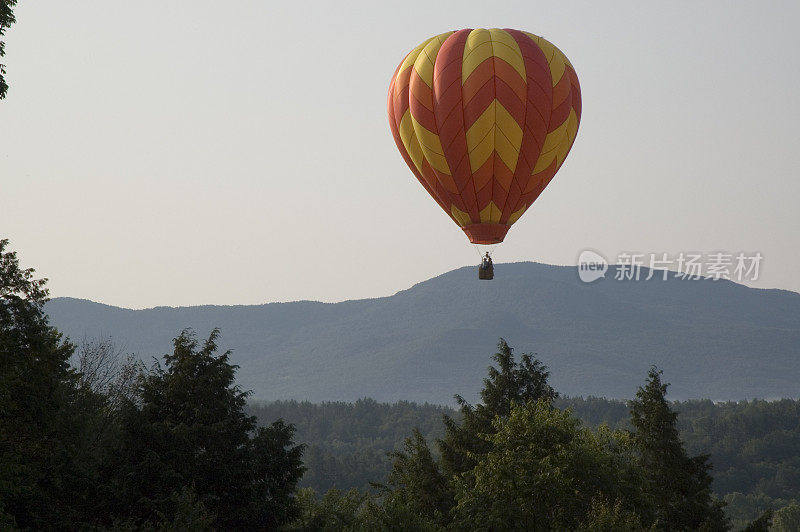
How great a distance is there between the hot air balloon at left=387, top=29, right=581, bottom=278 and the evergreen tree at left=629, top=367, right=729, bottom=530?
15.9 meters

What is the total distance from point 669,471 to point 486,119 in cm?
2156

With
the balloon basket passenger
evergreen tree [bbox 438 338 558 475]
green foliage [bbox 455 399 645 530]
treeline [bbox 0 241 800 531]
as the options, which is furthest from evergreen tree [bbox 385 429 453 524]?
the balloon basket passenger

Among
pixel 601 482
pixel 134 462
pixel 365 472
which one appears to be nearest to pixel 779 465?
pixel 365 472

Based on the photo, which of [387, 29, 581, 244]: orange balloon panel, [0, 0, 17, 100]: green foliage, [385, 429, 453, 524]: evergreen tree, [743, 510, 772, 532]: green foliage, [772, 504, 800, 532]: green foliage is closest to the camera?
[0, 0, 17, 100]: green foliage

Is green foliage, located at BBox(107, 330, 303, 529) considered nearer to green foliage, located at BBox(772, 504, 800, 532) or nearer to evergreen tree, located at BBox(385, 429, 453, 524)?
evergreen tree, located at BBox(385, 429, 453, 524)

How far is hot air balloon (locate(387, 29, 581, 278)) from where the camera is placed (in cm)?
3509

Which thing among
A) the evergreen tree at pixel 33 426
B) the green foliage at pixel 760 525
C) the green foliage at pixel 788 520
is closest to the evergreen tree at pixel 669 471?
the green foliage at pixel 760 525

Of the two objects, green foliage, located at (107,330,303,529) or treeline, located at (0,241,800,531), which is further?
green foliage, located at (107,330,303,529)

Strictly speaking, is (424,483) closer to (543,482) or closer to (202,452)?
(543,482)

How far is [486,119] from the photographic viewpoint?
1375 inches

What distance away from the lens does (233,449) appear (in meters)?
32.5

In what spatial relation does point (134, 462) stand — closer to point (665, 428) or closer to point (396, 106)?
point (396, 106)

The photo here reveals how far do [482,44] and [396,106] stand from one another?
13.4ft

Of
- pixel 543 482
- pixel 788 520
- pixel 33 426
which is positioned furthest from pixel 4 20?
pixel 788 520
